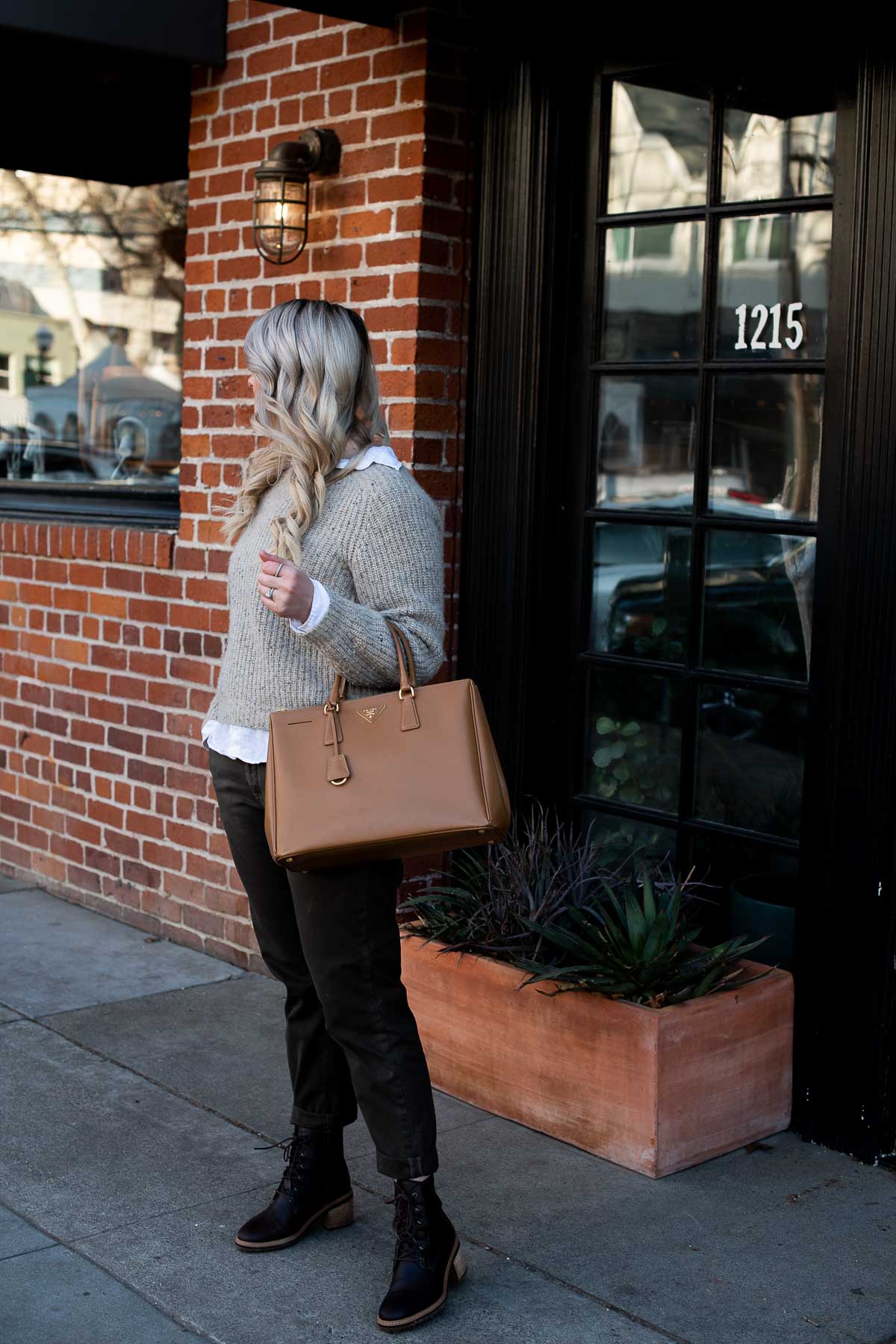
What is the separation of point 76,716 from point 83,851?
52 centimetres

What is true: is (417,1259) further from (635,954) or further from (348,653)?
(348,653)

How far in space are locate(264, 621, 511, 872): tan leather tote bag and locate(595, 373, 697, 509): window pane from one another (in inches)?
67.6

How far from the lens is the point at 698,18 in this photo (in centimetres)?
410

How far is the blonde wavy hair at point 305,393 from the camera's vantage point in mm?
2916

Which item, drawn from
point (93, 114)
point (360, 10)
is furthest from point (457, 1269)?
point (93, 114)

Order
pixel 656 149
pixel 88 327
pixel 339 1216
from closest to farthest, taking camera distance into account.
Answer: pixel 339 1216
pixel 656 149
pixel 88 327

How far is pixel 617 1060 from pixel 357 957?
0.98 metres

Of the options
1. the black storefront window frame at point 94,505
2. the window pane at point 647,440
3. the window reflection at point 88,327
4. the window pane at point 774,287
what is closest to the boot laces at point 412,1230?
the window pane at point 647,440

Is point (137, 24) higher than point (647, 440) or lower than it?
higher

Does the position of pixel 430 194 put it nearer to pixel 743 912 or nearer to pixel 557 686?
pixel 557 686

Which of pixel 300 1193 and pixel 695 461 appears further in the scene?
pixel 695 461

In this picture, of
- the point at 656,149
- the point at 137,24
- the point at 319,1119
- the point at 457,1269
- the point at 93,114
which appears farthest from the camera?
the point at 93,114

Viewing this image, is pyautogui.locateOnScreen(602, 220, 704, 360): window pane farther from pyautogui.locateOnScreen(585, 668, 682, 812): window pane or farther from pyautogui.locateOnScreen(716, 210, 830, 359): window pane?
pyautogui.locateOnScreen(585, 668, 682, 812): window pane

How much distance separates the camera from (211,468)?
5.20 metres
